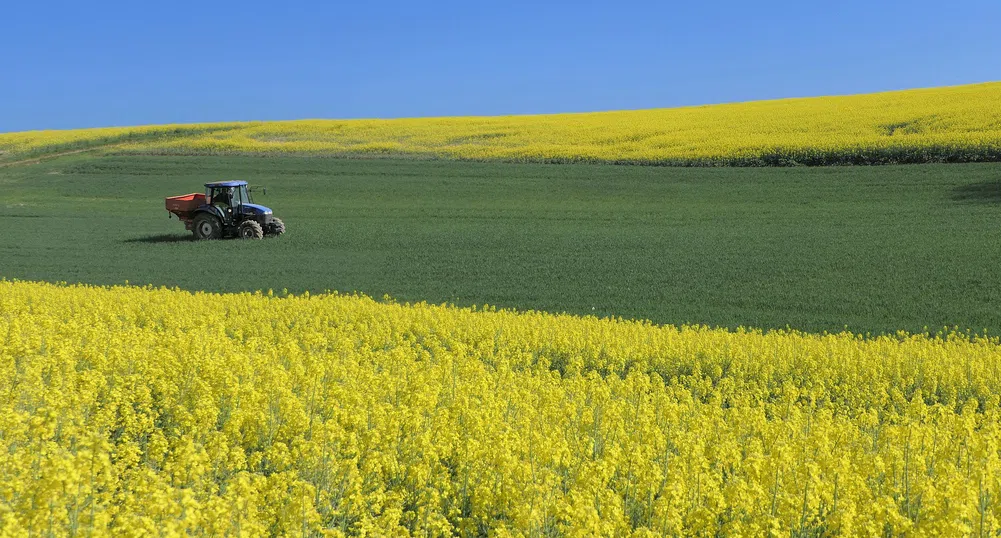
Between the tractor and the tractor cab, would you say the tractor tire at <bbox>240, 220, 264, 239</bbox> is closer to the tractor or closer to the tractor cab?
the tractor

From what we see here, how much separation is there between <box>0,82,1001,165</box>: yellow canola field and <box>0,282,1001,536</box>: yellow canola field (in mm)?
28583

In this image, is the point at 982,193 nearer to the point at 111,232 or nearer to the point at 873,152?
the point at 873,152

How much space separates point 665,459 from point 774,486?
99 centimetres

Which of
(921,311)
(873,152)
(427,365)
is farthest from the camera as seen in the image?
(873,152)

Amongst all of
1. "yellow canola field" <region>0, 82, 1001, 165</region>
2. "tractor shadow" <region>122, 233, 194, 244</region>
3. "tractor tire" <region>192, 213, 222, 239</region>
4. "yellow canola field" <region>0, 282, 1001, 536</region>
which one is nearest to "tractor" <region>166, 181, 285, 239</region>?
"tractor tire" <region>192, 213, 222, 239</region>

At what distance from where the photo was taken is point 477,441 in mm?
6770

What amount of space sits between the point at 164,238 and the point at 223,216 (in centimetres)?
290

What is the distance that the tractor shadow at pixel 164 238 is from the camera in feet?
94.5

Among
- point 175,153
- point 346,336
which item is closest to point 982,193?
point 346,336

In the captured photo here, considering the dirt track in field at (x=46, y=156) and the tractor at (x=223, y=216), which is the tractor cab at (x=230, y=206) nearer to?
the tractor at (x=223, y=216)

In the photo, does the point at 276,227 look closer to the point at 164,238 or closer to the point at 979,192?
the point at 164,238

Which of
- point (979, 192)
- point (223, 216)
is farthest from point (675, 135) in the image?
point (223, 216)

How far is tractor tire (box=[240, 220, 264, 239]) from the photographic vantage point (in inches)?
1094

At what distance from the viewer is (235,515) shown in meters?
4.83
